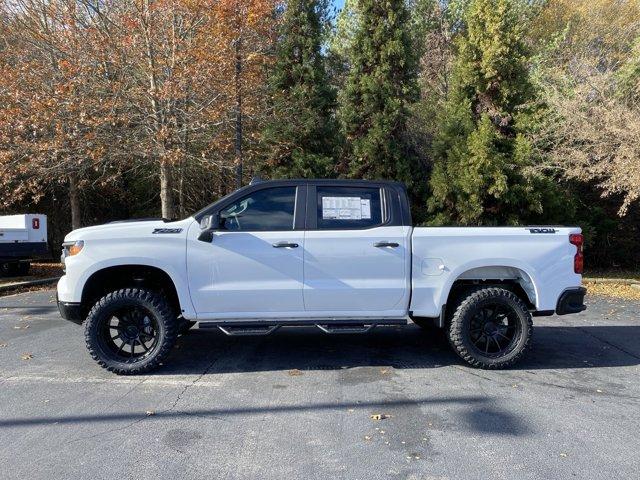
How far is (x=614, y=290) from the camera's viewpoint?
37.2 feet

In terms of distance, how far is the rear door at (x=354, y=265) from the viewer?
516 centimetres

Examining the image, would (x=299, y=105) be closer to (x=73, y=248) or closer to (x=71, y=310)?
(x=73, y=248)

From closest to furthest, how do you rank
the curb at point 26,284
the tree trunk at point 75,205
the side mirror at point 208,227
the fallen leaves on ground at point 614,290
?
the side mirror at point 208,227 < the fallen leaves on ground at point 614,290 < the curb at point 26,284 < the tree trunk at point 75,205

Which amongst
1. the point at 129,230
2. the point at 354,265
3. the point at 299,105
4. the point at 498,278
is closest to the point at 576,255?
the point at 498,278

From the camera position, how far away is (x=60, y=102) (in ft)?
38.6

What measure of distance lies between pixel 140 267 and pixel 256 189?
1418 mm

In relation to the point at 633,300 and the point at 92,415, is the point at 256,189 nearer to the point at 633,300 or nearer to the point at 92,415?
the point at 92,415

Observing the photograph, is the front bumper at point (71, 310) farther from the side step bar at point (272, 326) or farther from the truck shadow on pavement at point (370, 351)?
the side step bar at point (272, 326)

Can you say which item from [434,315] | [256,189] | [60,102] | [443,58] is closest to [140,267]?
[256,189]

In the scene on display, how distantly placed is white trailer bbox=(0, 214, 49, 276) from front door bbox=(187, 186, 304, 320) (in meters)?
8.49

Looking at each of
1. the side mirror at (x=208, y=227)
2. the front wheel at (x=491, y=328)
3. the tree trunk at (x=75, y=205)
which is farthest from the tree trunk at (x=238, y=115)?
the front wheel at (x=491, y=328)

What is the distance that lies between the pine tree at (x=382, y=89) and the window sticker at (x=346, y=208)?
779cm

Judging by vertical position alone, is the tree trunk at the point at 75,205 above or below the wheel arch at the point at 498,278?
above

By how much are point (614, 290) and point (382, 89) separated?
23.1ft
